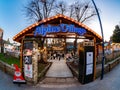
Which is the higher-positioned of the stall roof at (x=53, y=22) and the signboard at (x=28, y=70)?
the stall roof at (x=53, y=22)

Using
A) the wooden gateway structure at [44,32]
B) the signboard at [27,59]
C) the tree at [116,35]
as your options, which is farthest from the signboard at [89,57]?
the tree at [116,35]

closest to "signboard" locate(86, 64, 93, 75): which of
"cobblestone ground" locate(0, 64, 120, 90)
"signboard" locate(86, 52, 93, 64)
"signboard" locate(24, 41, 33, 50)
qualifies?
"signboard" locate(86, 52, 93, 64)

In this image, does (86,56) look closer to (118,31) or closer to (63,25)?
(63,25)

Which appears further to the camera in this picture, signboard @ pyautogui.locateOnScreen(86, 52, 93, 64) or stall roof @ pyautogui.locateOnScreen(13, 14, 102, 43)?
stall roof @ pyautogui.locateOnScreen(13, 14, 102, 43)

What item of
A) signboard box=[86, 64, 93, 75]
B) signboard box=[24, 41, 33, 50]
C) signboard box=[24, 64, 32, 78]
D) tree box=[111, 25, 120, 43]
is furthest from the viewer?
tree box=[111, 25, 120, 43]

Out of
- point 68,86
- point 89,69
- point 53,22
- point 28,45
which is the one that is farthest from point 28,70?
point 53,22

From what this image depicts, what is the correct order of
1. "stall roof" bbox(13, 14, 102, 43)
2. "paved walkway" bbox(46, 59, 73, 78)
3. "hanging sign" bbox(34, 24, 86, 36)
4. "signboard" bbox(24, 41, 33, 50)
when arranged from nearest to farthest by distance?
"signboard" bbox(24, 41, 33, 50) < "hanging sign" bbox(34, 24, 86, 36) < "stall roof" bbox(13, 14, 102, 43) < "paved walkway" bbox(46, 59, 73, 78)

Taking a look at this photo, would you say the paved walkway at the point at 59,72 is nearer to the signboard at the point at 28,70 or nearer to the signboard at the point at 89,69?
the signboard at the point at 89,69

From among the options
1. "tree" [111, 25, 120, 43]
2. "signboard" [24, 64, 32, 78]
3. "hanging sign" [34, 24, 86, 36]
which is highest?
"tree" [111, 25, 120, 43]

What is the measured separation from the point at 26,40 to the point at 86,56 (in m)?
4.21

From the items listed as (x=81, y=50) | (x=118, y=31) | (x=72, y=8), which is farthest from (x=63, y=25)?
(x=118, y=31)

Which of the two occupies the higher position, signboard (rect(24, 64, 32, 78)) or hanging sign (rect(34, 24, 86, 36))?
hanging sign (rect(34, 24, 86, 36))

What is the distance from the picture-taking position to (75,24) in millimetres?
17266

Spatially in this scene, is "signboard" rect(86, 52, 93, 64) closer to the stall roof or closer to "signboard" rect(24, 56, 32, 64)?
the stall roof
